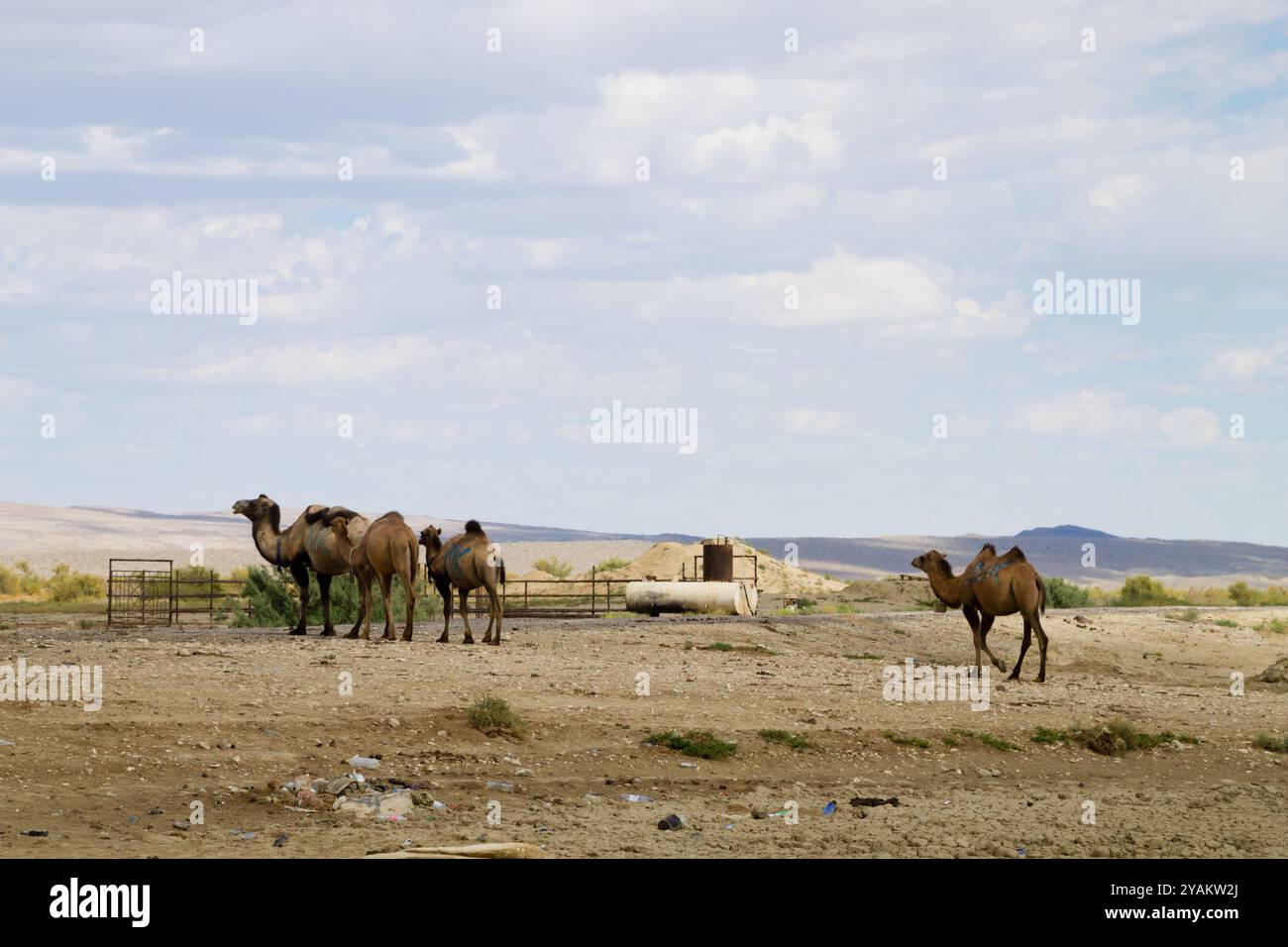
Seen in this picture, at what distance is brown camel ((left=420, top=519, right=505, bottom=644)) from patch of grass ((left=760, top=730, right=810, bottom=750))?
838cm

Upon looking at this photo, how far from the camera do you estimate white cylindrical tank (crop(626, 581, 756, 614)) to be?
4219 centimetres

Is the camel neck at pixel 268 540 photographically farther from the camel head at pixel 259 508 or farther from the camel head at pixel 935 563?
the camel head at pixel 935 563

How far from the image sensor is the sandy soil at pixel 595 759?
13320 mm

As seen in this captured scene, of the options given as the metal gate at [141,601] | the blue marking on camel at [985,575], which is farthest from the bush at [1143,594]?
the blue marking on camel at [985,575]

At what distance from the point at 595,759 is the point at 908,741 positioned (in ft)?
12.9

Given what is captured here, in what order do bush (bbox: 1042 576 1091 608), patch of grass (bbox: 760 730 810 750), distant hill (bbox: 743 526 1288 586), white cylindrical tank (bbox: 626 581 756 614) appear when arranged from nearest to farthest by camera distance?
patch of grass (bbox: 760 730 810 750)
white cylindrical tank (bbox: 626 581 756 614)
bush (bbox: 1042 576 1091 608)
distant hill (bbox: 743 526 1288 586)

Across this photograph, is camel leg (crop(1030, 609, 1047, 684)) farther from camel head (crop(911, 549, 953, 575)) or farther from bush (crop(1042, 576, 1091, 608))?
bush (crop(1042, 576, 1091, 608))

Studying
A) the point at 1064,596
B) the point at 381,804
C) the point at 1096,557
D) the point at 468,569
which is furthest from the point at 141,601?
the point at 1096,557

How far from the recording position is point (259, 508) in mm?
29688

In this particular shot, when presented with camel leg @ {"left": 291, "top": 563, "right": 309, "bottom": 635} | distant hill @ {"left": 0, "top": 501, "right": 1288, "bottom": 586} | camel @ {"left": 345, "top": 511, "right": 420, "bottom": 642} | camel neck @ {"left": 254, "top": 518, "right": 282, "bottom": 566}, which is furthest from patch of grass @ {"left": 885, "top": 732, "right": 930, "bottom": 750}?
distant hill @ {"left": 0, "top": 501, "right": 1288, "bottom": 586}

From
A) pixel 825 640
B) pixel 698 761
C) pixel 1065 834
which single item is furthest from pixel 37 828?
pixel 825 640
